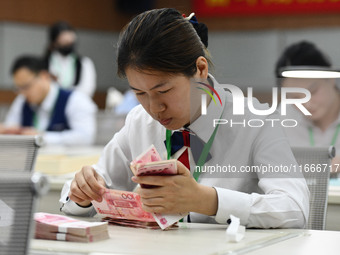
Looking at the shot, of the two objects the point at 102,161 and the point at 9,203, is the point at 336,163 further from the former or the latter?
the point at 9,203

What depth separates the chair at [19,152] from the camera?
2.03 meters

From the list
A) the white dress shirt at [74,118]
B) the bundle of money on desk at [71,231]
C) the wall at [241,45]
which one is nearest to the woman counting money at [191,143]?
the bundle of money on desk at [71,231]

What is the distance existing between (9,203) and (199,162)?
0.84 metres

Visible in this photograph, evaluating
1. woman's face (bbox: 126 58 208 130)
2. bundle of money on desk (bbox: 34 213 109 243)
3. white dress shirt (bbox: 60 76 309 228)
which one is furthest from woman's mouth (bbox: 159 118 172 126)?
bundle of money on desk (bbox: 34 213 109 243)

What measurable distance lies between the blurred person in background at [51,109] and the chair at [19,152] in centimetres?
275

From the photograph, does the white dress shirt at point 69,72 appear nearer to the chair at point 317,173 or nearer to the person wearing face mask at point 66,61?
the person wearing face mask at point 66,61

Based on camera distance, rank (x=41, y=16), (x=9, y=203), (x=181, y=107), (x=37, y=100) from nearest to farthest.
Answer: (x=9, y=203) < (x=181, y=107) < (x=37, y=100) < (x=41, y=16)

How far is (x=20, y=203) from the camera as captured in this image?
106 centimetres

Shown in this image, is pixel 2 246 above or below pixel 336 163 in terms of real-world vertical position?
below

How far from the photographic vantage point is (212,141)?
185 cm

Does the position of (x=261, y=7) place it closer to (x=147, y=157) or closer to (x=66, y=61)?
(x=66, y=61)

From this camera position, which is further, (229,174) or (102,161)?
(102,161)

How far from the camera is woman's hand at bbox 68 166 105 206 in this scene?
5.57 feet

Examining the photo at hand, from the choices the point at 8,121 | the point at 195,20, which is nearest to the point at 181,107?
the point at 195,20
